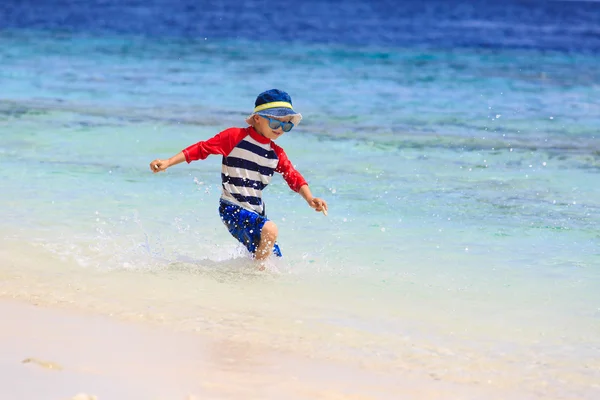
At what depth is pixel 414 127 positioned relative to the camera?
12.6 m

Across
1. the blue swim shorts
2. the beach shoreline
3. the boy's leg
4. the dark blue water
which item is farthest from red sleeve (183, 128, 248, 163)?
the dark blue water

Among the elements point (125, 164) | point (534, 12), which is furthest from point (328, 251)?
point (534, 12)

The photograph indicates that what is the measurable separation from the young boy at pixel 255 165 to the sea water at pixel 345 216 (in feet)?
0.90

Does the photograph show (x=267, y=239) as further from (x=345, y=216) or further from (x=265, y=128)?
(x=345, y=216)

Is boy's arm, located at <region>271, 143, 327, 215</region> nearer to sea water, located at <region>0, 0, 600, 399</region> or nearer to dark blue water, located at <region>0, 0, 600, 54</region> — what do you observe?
sea water, located at <region>0, 0, 600, 399</region>

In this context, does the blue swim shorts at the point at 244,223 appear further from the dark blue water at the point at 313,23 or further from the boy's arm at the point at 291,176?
the dark blue water at the point at 313,23

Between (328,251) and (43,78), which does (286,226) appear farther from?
(43,78)

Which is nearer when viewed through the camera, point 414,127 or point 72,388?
point 72,388

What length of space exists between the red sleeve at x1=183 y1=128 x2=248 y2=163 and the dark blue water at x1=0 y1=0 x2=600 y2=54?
23458mm

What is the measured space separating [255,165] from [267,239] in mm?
423

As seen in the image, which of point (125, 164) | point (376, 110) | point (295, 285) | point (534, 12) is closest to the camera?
point (295, 285)

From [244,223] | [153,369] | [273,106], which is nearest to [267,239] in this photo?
[244,223]

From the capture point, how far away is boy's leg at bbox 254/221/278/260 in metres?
Answer: 5.62

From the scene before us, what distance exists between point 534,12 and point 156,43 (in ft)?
133
